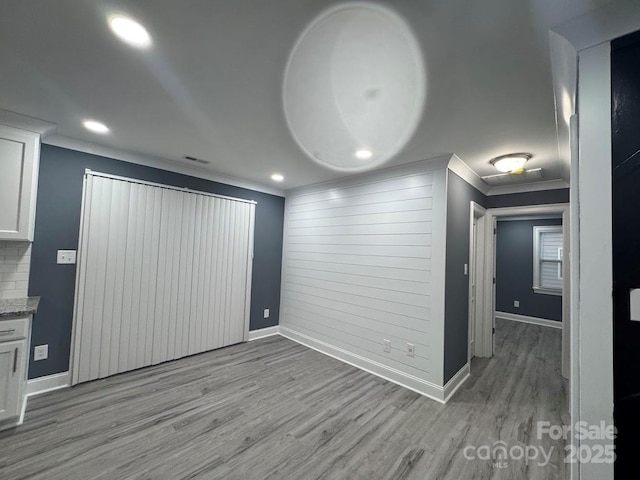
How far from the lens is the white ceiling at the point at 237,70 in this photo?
1.17 metres

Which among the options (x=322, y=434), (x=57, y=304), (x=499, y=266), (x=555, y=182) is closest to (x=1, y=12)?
(x=57, y=304)

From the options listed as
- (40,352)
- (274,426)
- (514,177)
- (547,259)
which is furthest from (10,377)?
(547,259)

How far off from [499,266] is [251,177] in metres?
6.13

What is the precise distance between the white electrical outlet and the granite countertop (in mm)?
526

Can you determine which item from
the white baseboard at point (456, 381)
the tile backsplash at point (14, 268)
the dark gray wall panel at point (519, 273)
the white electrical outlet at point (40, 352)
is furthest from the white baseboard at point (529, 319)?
the tile backsplash at point (14, 268)

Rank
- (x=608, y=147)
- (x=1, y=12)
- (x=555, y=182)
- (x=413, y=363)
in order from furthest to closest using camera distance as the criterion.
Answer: (x=555, y=182), (x=413, y=363), (x=1, y=12), (x=608, y=147)

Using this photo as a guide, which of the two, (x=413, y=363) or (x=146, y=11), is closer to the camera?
(x=146, y=11)

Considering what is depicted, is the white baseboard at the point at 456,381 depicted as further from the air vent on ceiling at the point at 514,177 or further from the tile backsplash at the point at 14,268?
the tile backsplash at the point at 14,268

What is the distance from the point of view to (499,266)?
20.8 ft

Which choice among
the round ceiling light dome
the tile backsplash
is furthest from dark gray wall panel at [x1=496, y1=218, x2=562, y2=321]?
the tile backsplash

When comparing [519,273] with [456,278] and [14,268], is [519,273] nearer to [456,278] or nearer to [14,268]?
[456,278]

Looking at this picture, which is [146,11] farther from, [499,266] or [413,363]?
[499,266]

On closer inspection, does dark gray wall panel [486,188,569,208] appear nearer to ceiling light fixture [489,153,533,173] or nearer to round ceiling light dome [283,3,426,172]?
ceiling light fixture [489,153,533,173]

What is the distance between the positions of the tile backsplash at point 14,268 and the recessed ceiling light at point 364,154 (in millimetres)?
3342
